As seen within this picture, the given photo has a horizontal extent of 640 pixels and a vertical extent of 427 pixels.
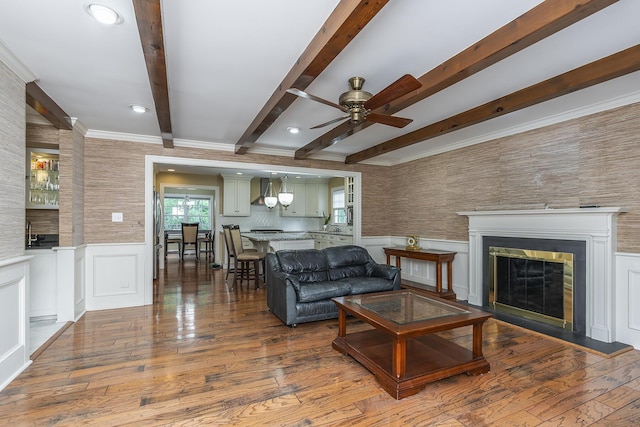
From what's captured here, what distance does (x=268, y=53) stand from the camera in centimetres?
238

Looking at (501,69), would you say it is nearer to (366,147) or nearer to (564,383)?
(564,383)

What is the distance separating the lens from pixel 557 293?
3.69m

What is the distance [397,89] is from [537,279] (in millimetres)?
3191

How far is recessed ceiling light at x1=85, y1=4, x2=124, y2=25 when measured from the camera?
184 cm

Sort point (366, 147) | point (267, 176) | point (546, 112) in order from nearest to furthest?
point (546, 112)
point (366, 147)
point (267, 176)

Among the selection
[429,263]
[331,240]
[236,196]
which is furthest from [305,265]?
[236,196]

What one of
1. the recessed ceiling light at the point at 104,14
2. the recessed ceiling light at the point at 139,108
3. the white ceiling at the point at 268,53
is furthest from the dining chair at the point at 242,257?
the recessed ceiling light at the point at 104,14

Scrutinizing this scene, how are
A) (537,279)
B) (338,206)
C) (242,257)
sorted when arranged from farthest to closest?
(338,206) < (242,257) < (537,279)

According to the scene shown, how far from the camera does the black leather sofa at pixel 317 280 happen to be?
371 centimetres

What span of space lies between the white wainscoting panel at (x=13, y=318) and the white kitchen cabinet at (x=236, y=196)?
5623 mm

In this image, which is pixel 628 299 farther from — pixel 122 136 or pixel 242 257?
pixel 122 136

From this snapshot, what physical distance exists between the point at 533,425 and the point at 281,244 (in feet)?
15.1

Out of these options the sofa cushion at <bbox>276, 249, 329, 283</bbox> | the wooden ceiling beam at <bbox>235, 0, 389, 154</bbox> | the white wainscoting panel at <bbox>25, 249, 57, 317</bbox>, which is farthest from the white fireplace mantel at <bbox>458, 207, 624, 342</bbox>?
the white wainscoting panel at <bbox>25, 249, 57, 317</bbox>

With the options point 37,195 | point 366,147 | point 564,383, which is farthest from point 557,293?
point 37,195
